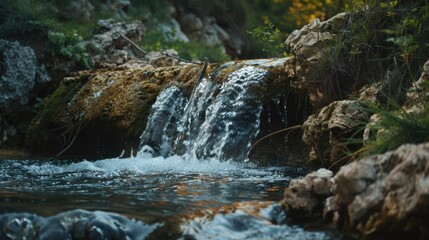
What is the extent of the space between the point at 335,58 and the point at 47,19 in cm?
643

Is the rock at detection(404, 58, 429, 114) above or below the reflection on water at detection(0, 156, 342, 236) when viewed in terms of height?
above

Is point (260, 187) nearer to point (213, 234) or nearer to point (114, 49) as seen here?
point (213, 234)

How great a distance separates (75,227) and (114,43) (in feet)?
26.0

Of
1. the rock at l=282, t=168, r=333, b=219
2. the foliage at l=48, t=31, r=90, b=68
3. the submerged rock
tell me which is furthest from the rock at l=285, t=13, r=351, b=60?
the foliage at l=48, t=31, r=90, b=68

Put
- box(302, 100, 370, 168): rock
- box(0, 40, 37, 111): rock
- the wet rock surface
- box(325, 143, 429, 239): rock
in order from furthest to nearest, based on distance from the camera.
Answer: box(0, 40, 37, 111): rock, box(302, 100, 370, 168): rock, the wet rock surface, box(325, 143, 429, 239): rock

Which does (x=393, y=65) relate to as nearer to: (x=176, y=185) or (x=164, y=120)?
(x=176, y=185)

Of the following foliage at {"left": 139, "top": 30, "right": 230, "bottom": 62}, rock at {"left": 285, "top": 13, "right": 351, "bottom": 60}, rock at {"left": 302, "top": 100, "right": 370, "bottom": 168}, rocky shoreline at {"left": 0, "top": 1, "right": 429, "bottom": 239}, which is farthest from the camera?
foliage at {"left": 139, "top": 30, "right": 230, "bottom": 62}

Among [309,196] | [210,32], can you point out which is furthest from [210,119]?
[210,32]

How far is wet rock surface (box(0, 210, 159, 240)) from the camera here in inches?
136

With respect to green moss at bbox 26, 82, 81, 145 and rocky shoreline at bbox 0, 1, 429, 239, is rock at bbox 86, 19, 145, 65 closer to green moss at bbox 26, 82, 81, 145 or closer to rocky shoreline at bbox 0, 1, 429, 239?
rocky shoreline at bbox 0, 1, 429, 239

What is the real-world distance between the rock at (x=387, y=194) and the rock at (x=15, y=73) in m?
7.53

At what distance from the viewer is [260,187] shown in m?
4.84

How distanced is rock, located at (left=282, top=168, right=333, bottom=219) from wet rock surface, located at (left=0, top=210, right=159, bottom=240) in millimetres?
856

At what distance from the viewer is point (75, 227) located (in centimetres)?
348
